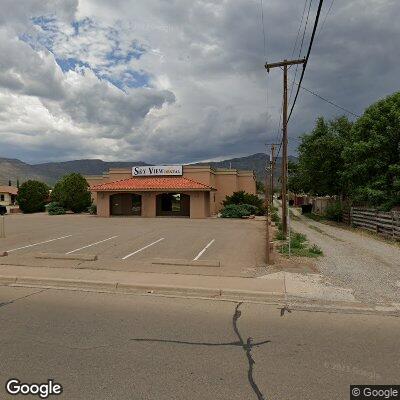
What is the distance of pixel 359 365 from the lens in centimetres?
512

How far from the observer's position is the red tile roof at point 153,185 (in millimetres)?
35859

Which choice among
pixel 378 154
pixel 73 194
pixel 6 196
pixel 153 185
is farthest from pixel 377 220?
pixel 6 196

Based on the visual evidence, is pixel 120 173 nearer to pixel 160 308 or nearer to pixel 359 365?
pixel 160 308

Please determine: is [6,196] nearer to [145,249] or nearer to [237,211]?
[237,211]

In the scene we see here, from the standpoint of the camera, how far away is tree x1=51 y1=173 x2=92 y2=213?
145 feet

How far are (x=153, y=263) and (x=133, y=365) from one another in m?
7.21

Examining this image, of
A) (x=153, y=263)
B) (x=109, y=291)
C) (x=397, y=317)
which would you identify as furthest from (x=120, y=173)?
(x=397, y=317)

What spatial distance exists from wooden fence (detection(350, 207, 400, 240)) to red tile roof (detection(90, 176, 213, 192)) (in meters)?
12.8

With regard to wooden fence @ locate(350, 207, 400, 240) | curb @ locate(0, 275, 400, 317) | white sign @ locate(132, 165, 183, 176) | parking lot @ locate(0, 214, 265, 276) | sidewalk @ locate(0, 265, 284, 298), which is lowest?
curb @ locate(0, 275, 400, 317)

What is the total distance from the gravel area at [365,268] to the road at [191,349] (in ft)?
5.79

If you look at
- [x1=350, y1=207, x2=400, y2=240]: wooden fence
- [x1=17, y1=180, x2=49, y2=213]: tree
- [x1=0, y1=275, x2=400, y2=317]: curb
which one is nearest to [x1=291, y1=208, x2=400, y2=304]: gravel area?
[x1=0, y1=275, x2=400, y2=317]: curb

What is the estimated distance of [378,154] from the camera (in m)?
26.1

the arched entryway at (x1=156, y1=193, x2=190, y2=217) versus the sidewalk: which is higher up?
the arched entryway at (x1=156, y1=193, x2=190, y2=217)

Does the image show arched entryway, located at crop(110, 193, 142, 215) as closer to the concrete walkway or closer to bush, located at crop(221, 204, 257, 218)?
bush, located at crop(221, 204, 257, 218)
